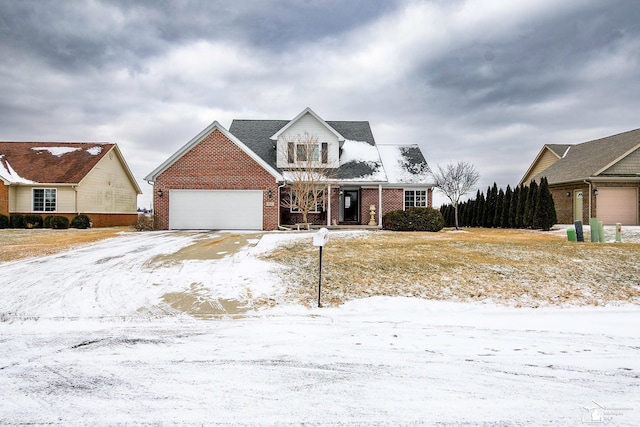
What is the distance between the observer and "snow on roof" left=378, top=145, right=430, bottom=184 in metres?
21.6

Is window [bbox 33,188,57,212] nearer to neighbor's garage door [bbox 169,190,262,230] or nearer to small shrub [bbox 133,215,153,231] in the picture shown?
small shrub [bbox 133,215,153,231]

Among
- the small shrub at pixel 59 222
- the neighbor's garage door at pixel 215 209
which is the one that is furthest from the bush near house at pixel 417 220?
the small shrub at pixel 59 222

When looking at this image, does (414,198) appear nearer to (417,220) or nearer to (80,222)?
(417,220)

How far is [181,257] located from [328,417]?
8.42 metres

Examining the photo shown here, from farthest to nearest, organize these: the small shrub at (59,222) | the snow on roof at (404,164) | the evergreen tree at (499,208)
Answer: the evergreen tree at (499,208), the snow on roof at (404,164), the small shrub at (59,222)

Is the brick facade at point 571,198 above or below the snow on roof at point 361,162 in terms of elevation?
below

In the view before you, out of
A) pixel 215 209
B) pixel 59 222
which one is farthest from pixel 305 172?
pixel 59 222

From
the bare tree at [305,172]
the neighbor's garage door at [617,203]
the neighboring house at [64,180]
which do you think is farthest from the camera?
the neighboring house at [64,180]

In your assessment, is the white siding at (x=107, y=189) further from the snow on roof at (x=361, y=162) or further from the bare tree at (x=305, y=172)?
the snow on roof at (x=361, y=162)

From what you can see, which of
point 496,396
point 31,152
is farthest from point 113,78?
point 496,396

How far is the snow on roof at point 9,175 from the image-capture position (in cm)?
2230

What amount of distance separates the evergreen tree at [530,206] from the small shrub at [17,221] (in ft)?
105

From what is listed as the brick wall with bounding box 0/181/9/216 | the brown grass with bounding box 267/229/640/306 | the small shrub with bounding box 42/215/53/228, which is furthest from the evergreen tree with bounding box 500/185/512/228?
the brick wall with bounding box 0/181/9/216

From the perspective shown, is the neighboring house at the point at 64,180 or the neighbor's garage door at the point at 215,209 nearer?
the neighbor's garage door at the point at 215,209
